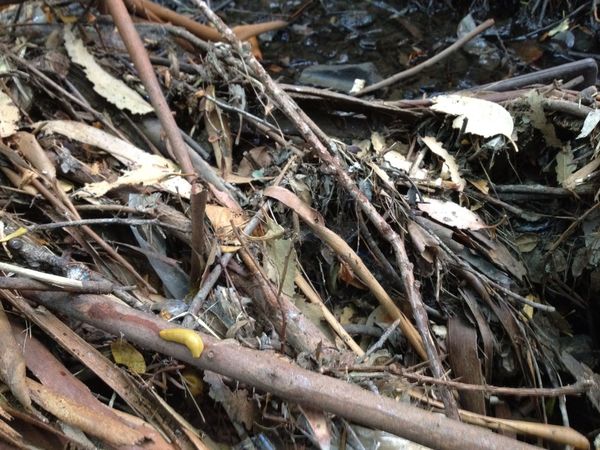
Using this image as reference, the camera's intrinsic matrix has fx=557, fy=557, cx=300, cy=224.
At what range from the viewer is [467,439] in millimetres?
1312

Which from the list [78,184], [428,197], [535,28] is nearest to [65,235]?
[78,184]

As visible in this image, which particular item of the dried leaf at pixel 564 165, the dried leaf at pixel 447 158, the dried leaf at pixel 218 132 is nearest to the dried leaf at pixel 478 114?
the dried leaf at pixel 447 158

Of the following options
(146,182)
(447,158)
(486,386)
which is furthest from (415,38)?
(486,386)

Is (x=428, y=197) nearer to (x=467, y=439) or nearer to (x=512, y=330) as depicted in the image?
(x=512, y=330)

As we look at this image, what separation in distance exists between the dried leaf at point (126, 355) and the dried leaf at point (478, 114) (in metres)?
1.64

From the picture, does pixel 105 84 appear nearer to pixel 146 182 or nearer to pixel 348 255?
pixel 146 182

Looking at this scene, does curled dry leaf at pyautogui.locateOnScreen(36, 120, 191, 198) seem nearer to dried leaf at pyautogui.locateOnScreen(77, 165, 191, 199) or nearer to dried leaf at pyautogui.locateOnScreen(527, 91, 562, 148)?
dried leaf at pyautogui.locateOnScreen(77, 165, 191, 199)

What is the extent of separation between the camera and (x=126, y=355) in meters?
1.67

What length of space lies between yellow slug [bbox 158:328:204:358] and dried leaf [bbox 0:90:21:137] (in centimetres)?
124

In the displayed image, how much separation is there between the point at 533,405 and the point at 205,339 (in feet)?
4.08

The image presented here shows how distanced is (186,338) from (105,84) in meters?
1.62

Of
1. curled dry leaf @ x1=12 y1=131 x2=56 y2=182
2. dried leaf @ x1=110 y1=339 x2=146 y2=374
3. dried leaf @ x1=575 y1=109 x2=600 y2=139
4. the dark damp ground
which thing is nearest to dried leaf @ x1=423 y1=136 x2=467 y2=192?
dried leaf @ x1=575 y1=109 x2=600 y2=139

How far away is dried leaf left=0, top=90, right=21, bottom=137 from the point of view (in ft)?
7.37

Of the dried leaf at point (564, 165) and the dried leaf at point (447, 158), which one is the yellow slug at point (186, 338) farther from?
the dried leaf at point (564, 165)
